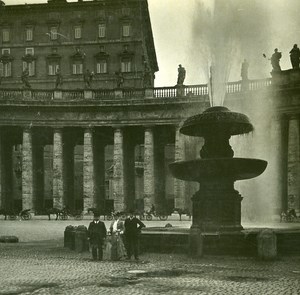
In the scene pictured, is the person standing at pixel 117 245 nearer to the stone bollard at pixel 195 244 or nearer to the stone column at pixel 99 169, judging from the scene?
the stone bollard at pixel 195 244

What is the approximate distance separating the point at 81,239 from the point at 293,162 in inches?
1120

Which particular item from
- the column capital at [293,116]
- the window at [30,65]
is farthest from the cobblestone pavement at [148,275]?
the window at [30,65]

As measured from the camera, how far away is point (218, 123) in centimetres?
2177

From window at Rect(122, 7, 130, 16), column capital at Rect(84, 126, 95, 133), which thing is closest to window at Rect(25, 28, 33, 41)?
window at Rect(122, 7, 130, 16)

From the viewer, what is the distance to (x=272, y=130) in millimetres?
49219

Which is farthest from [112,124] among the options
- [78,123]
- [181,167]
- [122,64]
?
[181,167]

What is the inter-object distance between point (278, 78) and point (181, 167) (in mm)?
29352

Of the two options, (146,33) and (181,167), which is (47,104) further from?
(181,167)

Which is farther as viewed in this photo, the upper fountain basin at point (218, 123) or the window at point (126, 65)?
the window at point (126, 65)

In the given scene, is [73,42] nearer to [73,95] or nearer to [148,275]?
[73,95]

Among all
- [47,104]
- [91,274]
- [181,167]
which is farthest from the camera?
[47,104]

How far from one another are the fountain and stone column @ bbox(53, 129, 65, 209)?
33.5 metres

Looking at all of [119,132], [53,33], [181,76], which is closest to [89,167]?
[119,132]

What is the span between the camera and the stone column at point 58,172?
54.6m
